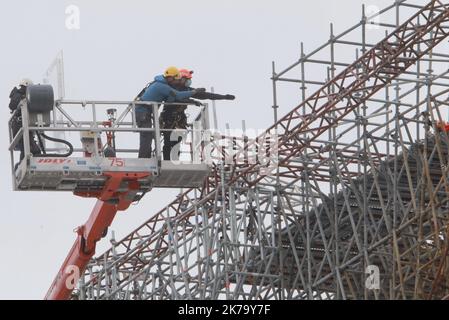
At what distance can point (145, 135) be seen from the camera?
51.9m

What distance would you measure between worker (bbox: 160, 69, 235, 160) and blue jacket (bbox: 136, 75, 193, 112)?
0.14 m

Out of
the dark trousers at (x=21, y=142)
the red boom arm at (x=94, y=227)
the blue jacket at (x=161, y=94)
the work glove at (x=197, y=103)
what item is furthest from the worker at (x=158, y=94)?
the dark trousers at (x=21, y=142)

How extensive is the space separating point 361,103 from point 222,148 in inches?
154

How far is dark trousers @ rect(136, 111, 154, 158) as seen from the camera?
2036 inches

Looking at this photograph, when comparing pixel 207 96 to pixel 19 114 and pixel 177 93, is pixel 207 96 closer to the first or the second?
pixel 177 93

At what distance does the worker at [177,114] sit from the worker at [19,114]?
278 cm

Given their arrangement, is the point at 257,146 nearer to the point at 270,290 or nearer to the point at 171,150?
the point at 270,290

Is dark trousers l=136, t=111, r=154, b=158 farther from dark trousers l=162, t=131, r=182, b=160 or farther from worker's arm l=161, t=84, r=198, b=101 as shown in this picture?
worker's arm l=161, t=84, r=198, b=101

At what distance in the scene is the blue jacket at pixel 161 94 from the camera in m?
52.5

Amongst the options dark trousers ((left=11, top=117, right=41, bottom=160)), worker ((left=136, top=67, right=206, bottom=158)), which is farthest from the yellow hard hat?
dark trousers ((left=11, top=117, right=41, bottom=160))

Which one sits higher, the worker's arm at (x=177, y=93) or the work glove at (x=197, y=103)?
the worker's arm at (x=177, y=93)

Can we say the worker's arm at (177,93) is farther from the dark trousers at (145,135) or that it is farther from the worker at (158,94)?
the dark trousers at (145,135)

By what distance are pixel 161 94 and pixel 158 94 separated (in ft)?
0.20
